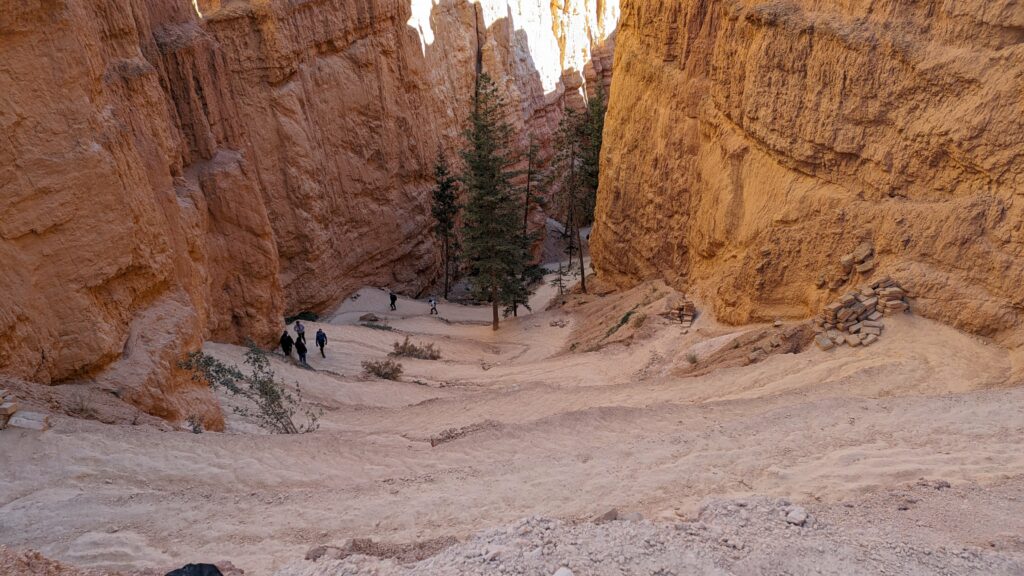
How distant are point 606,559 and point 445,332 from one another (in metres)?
18.9

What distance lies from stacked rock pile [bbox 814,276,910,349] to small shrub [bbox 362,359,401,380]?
9.27m

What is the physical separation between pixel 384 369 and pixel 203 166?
6.33m

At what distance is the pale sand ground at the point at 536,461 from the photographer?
5348mm

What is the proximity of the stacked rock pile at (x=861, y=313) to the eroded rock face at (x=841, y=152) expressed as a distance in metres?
0.25

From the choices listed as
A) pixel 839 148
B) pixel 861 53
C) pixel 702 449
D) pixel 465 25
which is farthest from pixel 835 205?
pixel 465 25

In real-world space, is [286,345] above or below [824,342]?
below

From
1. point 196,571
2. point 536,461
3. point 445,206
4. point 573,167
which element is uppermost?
point 573,167

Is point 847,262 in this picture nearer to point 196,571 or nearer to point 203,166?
point 196,571

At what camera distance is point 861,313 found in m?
9.59

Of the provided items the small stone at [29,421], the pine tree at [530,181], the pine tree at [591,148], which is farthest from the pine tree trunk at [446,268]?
the small stone at [29,421]

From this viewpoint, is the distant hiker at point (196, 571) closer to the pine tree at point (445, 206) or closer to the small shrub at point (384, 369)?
the small shrub at point (384, 369)

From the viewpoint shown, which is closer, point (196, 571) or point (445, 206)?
point (196, 571)

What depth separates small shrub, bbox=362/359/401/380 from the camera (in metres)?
15.1

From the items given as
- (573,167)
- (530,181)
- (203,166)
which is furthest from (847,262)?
(530,181)
